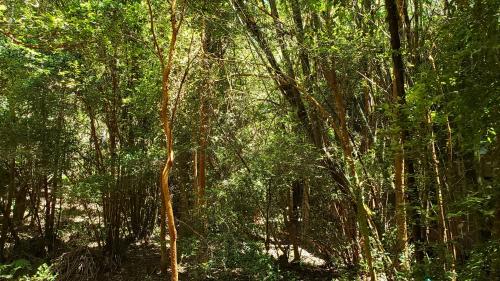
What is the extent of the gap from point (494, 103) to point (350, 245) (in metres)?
4.55

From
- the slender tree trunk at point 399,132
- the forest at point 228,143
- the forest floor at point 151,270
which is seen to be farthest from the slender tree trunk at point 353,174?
the forest floor at point 151,270

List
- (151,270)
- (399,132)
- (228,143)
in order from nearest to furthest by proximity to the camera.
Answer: (399,132) < (228,143) < (151,270)

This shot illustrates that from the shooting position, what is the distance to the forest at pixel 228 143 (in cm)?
407

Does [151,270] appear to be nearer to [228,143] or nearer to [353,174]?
[228,143]

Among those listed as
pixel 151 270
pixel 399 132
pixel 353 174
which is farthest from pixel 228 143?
pixel 399 132

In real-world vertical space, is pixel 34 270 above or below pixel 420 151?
below

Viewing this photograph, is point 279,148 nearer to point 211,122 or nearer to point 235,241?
point 211,122

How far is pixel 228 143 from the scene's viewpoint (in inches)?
254

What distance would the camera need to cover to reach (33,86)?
21.2 ft

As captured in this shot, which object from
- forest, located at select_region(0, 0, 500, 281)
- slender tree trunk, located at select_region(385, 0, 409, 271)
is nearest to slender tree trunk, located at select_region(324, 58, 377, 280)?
forest, located at select_region(0, 0, 500, 281)

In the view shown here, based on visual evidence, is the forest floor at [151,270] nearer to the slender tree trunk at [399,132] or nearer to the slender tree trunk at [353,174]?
the slender tree trunk at [353,174]

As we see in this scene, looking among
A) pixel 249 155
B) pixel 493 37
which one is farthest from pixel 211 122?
pixel 493 37

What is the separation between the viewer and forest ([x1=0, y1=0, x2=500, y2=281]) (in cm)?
407

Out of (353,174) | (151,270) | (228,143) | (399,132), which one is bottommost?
(151,270)
